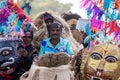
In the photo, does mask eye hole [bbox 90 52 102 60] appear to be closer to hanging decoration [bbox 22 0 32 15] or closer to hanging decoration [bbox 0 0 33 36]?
hanging decoration [bbox 0 0 33 36]

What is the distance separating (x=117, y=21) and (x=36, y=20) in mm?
2749

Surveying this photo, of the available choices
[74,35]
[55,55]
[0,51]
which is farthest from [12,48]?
[74,35]

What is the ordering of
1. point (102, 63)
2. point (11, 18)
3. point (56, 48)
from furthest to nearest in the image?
point (11, 18), point (56, 48), point (102, 63)

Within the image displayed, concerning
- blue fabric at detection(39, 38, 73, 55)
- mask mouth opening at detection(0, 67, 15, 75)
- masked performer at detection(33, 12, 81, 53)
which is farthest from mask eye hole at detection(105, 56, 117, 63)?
masked performer at detection(33, 12, 81, 53)

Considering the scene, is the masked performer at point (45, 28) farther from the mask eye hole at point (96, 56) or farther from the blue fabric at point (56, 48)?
the mask eye hole at point (96, 56)

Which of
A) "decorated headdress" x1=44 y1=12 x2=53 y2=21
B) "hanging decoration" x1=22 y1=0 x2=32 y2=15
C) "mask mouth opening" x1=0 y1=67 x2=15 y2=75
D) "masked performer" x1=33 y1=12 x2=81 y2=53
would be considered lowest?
"mask mouth opening" x1=0 y1=67 x2=15 y2=75

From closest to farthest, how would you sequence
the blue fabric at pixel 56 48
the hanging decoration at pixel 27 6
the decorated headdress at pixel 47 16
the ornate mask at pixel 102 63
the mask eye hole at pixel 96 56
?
the ornate mask at pixel 102 63
the mask eye hole at pixel 96 56
the blue fabric at pixel 56 48
the hanging decoration at pixel 27 6
the decorated headdress at pixel 47 16

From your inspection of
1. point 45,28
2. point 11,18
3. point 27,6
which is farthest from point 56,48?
point 27,6

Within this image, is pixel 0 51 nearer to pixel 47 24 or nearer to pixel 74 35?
pixel 47 24

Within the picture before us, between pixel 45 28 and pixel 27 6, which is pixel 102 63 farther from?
pixel 27 6

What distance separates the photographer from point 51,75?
18.7 ft

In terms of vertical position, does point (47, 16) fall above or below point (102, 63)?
above

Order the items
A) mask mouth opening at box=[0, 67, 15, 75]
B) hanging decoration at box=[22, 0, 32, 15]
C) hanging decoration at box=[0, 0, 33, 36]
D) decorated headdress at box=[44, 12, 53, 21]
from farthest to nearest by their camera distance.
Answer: decorated headdress at box=[44, 12, 53, 21], hanging decoration at box=[22, 0, 32, 15], hanging decoration at box=[0, 0, 33, 36], mask mouth opening at box=[0, 67, 15, 75]

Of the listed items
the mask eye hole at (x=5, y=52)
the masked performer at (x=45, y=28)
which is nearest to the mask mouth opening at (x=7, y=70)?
the mask eye hole at (x=5, y=52)
